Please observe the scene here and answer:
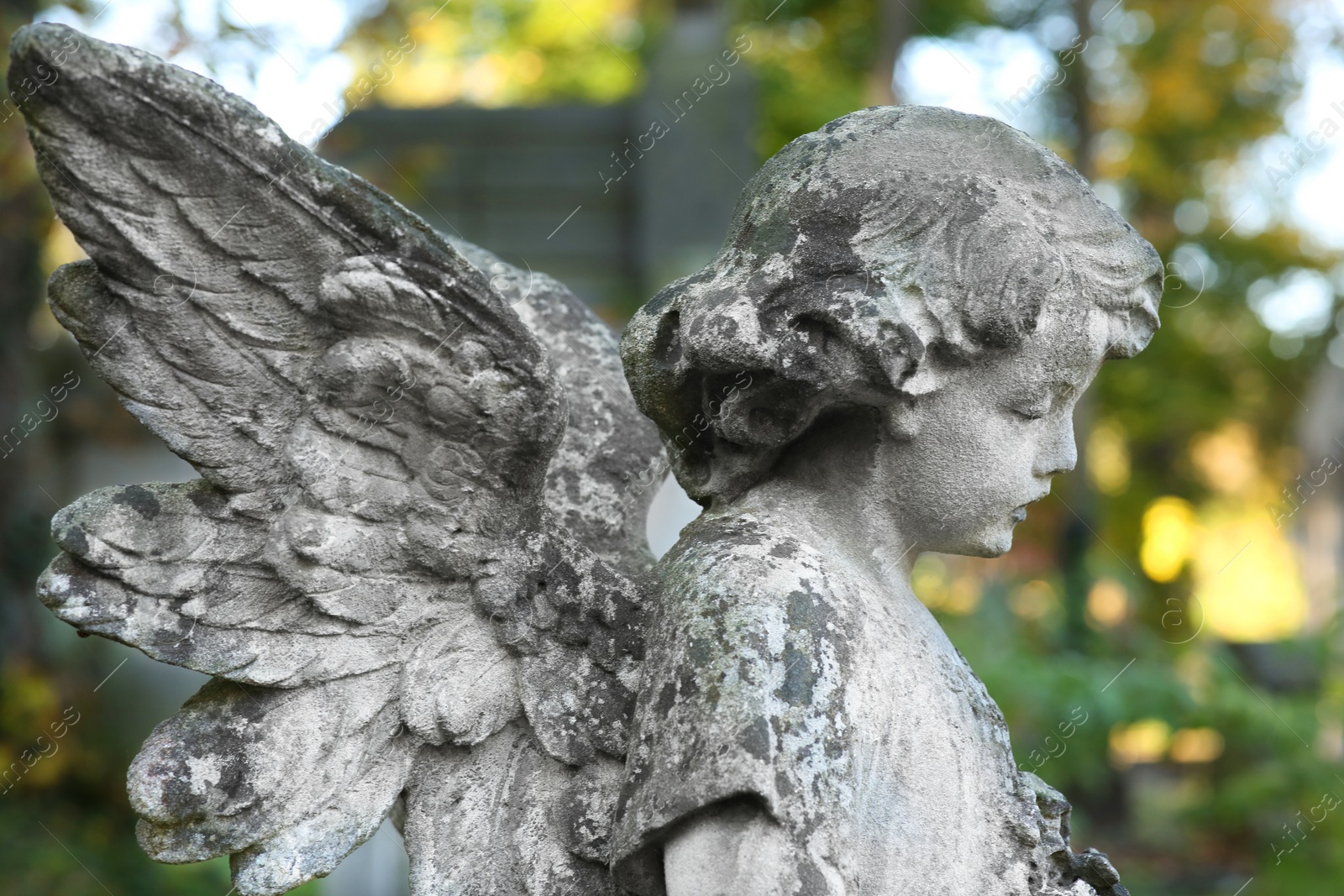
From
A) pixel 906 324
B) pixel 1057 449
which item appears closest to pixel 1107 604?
pixel 1057 449

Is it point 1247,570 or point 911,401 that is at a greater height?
point 911,401

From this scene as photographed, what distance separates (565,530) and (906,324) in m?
0.61

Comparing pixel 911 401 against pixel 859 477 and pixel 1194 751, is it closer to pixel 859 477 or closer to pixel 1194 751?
pixel 859 477

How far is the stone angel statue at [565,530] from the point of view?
5.08ft

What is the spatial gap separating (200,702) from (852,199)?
1.15m

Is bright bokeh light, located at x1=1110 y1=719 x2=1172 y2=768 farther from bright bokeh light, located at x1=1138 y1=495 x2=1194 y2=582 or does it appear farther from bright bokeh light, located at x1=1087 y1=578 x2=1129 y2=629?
bright bokeh light, located at x1=1138 y1=495 x2=1194 y2=582

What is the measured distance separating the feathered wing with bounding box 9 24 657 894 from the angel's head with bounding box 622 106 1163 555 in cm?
24

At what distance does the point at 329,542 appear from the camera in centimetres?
171

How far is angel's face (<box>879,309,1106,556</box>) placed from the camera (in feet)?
5.73

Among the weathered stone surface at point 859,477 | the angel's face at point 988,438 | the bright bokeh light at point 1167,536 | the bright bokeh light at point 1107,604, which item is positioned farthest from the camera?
the bright bokeh light at point 1167,536

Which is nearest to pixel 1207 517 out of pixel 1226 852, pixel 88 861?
pixel 1226 852

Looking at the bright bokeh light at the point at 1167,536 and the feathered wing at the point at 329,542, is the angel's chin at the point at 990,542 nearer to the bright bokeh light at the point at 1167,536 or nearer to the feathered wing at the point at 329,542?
the feathered wing at the point at 329,542

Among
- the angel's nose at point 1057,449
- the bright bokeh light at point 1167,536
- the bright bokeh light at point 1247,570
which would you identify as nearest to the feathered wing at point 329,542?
the angel's nose at point 1057,449

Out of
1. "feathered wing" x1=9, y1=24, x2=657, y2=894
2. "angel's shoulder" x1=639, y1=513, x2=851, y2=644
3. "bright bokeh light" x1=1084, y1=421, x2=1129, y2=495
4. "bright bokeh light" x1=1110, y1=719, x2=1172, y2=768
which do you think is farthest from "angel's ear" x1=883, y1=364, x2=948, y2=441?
"bright bokeh light" x1=1084, y1=421, x2=1129, y2=495
